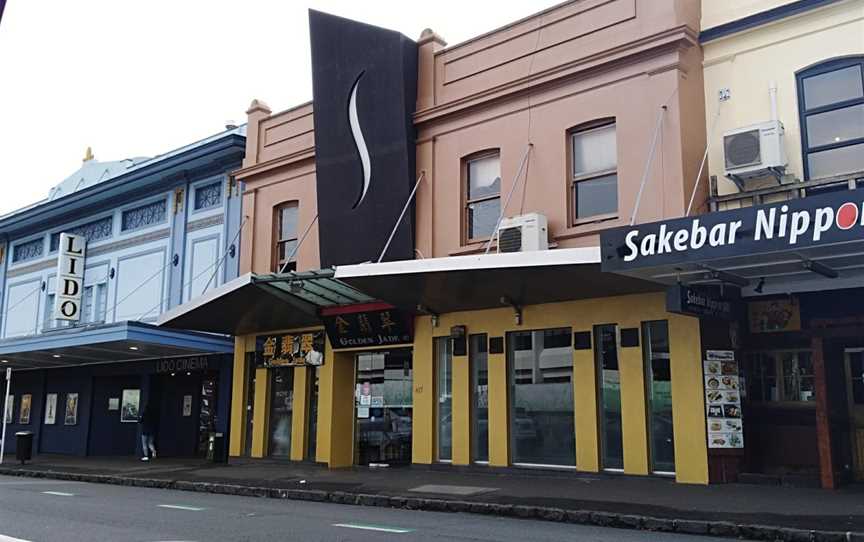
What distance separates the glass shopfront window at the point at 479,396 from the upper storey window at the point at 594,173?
11.0 feet

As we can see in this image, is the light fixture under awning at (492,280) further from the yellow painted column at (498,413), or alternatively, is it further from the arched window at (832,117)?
the arched window at (832,117)

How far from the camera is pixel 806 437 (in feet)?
44.4

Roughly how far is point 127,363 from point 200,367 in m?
4.11

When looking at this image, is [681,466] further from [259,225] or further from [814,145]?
[259,225]

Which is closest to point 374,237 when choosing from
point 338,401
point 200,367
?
point 338,401

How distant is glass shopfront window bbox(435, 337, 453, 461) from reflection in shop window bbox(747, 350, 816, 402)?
19.1 ft

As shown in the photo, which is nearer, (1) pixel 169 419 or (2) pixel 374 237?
(2) pixel 374 237

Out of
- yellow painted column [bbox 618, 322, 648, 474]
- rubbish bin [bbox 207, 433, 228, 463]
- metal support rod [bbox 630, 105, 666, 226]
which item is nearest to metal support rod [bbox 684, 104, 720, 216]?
metal support rod [bbox 630, 105, 666, 226]

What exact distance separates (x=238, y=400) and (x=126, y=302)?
640cm

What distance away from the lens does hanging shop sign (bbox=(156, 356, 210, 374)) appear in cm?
2256

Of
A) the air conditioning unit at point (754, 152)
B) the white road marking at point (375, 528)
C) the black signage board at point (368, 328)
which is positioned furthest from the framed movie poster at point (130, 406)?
the air conditioning unit at point (754, 152)

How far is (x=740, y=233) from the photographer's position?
10992 millimetres

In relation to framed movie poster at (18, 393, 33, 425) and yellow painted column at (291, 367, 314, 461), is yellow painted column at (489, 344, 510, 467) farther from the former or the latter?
framed movie poster at (18, 393, 33, 425)

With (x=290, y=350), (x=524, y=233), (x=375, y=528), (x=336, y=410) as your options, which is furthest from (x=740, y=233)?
(x=290, y=350)
